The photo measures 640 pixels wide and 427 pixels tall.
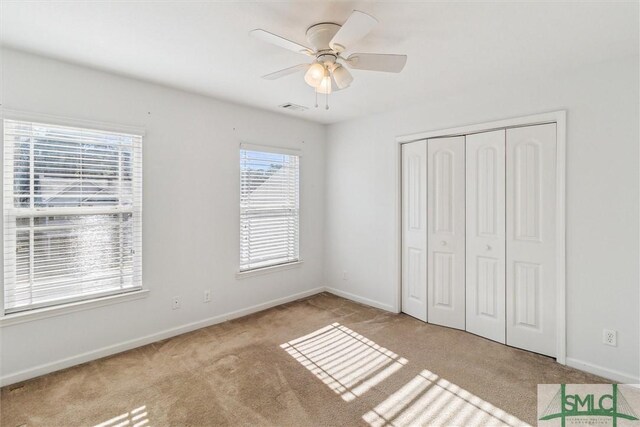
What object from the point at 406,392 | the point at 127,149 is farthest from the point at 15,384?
the point at 406,392

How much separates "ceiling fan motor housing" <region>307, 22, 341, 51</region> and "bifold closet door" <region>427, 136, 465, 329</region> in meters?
1.97

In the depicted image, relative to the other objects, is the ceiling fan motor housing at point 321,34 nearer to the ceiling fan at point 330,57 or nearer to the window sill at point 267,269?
the ceiling fan at point 330,57

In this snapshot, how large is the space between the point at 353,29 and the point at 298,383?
2.44 metres

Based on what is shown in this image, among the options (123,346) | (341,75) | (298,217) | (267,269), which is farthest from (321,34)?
(123,346)

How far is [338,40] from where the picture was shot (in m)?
1.75

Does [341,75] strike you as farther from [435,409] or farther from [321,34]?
[435,409]

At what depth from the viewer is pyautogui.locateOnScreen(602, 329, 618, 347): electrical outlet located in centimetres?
244

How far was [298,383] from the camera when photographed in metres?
2.40

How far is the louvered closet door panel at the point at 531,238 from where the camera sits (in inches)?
108

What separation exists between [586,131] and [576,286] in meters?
1.29

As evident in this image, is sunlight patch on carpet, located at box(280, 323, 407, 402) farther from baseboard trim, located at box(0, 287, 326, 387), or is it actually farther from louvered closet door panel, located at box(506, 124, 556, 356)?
louvered closet door panel, located at box(506, 124, 556, 356)

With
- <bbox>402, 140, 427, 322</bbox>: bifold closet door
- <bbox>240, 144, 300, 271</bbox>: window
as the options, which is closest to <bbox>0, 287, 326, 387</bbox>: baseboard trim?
<bbox>240, 144, 300, 271</bbox>: window

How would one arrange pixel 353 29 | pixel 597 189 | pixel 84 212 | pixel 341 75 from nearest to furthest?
1. pixel 353 29
2. pixel 341 75
3. pixel 597 189
4. pixel 84 212

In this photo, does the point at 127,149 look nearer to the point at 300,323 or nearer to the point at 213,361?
the point at 213,361
